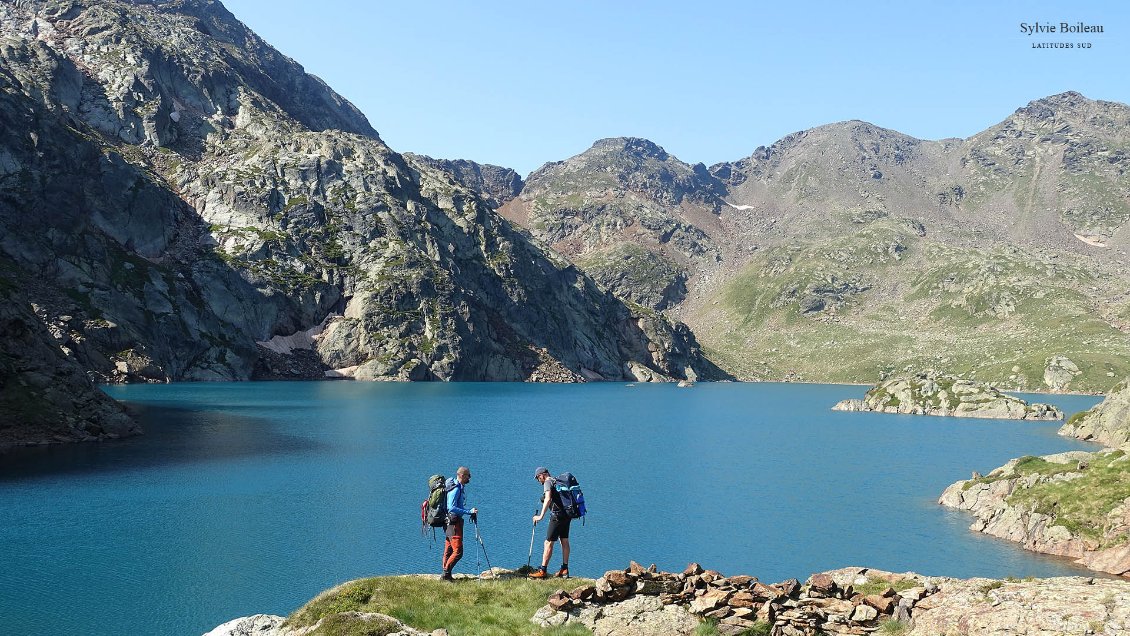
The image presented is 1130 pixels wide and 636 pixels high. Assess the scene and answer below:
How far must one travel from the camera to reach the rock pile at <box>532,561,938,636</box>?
69.4 feet

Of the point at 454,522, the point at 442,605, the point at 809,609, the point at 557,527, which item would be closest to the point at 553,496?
the point at 557,527

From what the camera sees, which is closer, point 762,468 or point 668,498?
point 668,498

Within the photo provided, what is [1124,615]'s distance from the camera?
745 inches

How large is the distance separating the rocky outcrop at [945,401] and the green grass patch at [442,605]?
159 m

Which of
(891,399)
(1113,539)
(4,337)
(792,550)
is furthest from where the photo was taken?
(891,399)

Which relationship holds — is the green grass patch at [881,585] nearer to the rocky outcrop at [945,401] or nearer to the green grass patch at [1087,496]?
the green grass patch at [1087,496]

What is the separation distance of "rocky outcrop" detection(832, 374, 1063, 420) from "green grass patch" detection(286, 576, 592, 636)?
159238 millimetres

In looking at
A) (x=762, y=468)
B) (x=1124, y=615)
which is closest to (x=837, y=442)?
(x=762, y=468)

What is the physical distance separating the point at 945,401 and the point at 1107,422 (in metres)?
60.3

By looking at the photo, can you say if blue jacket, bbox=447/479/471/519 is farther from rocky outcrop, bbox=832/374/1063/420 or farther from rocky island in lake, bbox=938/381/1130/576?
rocky outcrop, bbox=832/374/1063/420

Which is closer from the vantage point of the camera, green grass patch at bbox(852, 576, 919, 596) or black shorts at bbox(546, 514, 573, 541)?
green grass patch at bbox(852, 576, 919, 596)

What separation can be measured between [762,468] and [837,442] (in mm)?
32302

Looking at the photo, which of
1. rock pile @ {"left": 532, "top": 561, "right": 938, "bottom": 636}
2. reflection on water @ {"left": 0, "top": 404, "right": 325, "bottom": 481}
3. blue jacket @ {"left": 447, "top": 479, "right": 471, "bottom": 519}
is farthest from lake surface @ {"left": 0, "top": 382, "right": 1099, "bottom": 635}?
rock pile @ {"left": 532, "top": 561, "right": 938, "bottom": 636}

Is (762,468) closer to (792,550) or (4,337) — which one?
(792,550)
